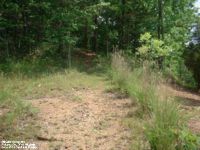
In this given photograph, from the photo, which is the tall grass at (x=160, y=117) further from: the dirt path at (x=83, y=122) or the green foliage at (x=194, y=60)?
the green foliage at (x=194, y=60)

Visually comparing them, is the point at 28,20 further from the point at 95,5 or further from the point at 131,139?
the point at 131,139

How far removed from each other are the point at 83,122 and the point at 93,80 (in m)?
6.00

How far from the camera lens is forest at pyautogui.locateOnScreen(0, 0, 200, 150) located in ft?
18.3

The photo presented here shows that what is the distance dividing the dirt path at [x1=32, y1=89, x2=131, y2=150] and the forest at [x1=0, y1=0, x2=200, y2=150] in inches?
→ 0.6

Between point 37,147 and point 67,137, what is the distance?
62 cm

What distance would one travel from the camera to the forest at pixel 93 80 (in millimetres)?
5578

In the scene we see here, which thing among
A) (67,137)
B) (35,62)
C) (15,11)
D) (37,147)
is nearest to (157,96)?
(67,137)

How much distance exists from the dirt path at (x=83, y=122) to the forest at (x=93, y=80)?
0.01m

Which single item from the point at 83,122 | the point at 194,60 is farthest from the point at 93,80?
the point at 194,60

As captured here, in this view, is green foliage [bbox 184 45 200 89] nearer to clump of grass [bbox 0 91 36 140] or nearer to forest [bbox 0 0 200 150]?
forest [bbox 0 0 200 150]

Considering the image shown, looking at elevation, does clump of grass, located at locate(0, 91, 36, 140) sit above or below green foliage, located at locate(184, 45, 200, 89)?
above

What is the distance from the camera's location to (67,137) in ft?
19.1

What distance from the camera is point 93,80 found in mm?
12719

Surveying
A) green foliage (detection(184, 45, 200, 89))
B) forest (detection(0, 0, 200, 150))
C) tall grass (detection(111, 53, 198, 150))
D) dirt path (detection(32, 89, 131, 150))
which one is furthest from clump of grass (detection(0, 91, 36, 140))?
green foliage (detection(184, 45, 200, 89))
